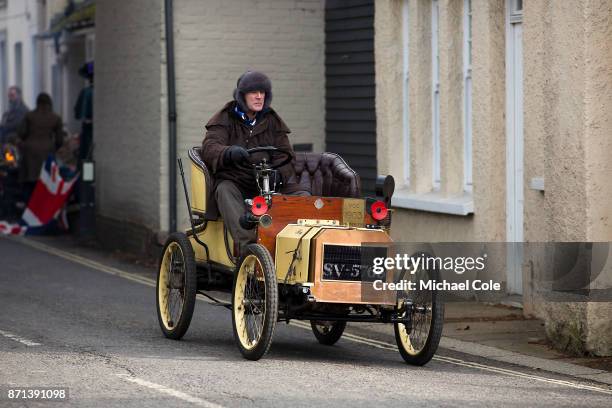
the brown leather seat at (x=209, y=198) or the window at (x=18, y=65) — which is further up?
the window at (x=18, y=65)

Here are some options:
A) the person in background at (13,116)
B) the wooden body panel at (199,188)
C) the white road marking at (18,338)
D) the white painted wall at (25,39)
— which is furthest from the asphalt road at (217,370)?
the white painted wall at (25,39)

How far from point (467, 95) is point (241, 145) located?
487cm

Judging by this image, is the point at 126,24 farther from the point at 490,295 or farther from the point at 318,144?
the point at 490,295

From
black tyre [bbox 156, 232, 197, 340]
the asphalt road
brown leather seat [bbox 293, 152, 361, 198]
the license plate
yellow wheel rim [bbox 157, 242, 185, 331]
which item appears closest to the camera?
the asphalt road

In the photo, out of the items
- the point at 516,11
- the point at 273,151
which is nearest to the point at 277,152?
the point at 273,151

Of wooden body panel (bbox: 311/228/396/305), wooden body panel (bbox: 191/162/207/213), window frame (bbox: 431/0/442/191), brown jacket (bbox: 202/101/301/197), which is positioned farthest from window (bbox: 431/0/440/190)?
wooden body panel (bbox: 311/228/396/305)

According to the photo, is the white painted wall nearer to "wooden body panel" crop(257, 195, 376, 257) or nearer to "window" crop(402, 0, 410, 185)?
"window" crop(402, 0, 410, 185)

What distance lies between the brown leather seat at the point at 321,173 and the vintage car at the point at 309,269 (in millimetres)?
91

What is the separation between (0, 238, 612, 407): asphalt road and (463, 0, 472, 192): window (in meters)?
3.52

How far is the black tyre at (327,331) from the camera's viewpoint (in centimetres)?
1284

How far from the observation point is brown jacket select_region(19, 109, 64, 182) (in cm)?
2512

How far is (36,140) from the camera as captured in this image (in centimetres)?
2538

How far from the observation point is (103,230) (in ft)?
75.2

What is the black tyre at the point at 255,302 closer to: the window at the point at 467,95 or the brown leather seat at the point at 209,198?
the brown leather seat at the point at 209,198
